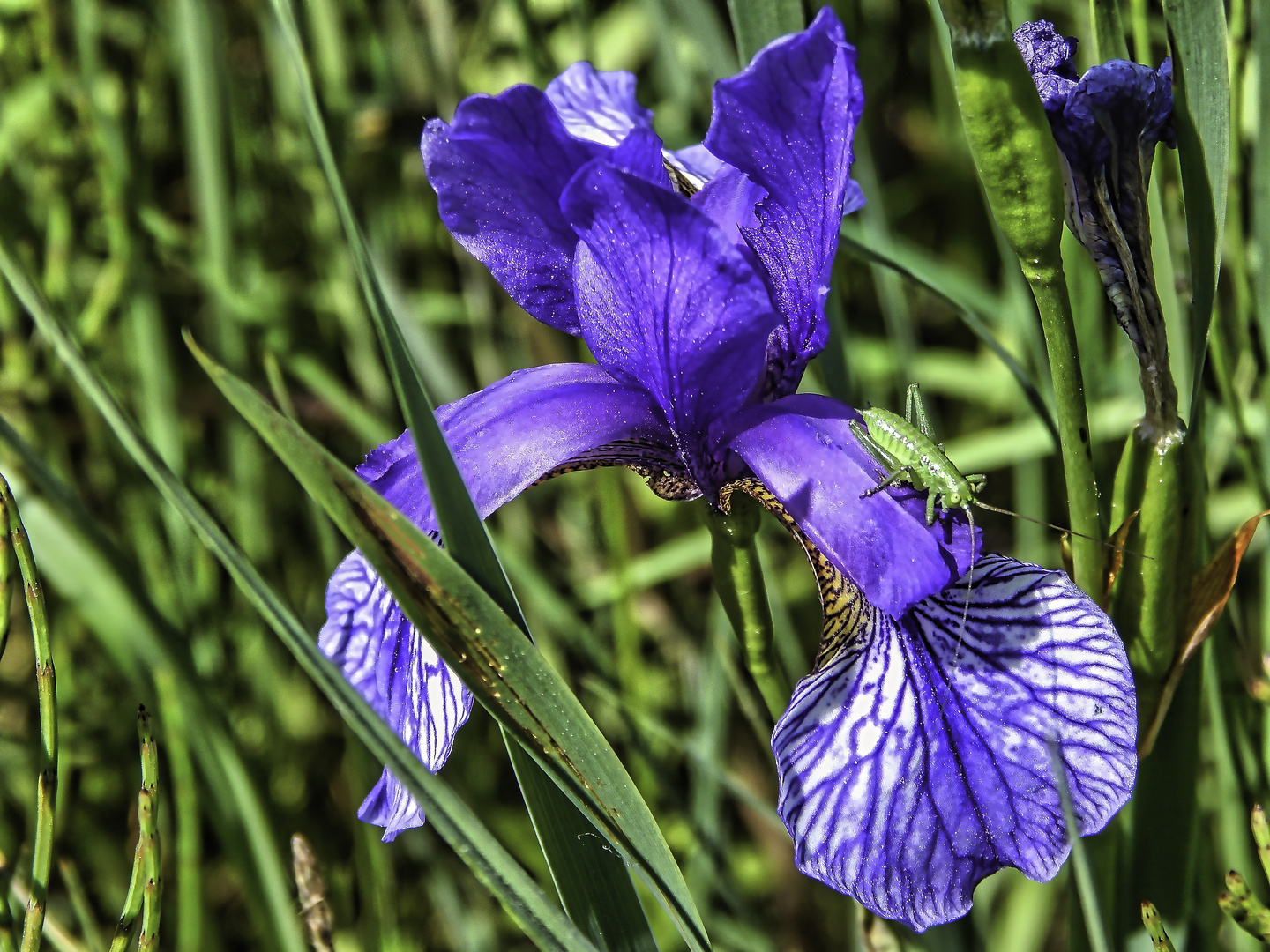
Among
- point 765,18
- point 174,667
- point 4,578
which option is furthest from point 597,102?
point 174,667

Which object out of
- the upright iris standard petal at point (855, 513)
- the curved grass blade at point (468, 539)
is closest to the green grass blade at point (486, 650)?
the curved grass blade at point (468, 539)

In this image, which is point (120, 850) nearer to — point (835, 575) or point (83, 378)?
point (83, 378)

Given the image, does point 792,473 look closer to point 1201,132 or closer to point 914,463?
point 914,463

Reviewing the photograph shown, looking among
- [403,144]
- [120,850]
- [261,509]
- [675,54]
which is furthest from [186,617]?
[675,54]

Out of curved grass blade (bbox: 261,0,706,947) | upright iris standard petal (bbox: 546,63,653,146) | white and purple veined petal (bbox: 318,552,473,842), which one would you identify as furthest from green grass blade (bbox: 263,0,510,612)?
upright iris standard petal (bbox: 546,63,653,146)

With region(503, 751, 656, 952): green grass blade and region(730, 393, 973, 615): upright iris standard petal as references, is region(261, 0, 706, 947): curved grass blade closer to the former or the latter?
region(503, 751, 656, 952): green grass blade
